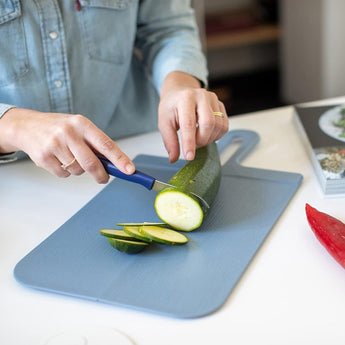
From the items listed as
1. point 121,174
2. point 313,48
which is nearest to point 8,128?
point 121,174

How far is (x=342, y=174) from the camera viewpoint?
1.13 metres

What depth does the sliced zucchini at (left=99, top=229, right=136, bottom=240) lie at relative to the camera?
980mm

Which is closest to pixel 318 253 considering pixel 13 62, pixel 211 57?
pixel 13 62

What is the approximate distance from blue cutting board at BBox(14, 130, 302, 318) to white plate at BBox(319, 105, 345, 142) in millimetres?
178

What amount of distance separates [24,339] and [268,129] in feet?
2.93

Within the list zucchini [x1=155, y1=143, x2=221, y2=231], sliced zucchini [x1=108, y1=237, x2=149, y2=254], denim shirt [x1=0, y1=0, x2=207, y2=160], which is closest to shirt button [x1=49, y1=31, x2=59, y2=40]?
denim shirt [x1=0, y1=0, x2=207, y2=160]

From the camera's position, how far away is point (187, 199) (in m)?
1.03

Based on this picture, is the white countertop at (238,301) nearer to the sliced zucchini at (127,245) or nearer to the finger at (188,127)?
the sliced zucchini at (127,245)

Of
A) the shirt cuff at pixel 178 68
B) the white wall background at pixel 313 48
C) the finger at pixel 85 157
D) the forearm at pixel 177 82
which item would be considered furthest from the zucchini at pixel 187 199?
the white wall background at pixel 313 48

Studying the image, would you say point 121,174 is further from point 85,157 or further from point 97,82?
point 97,82

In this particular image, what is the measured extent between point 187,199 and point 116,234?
0.48ft

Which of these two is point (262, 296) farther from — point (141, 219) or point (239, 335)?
point (141, 219)

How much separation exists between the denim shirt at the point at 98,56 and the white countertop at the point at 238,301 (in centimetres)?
25

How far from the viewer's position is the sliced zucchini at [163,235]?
972mm
